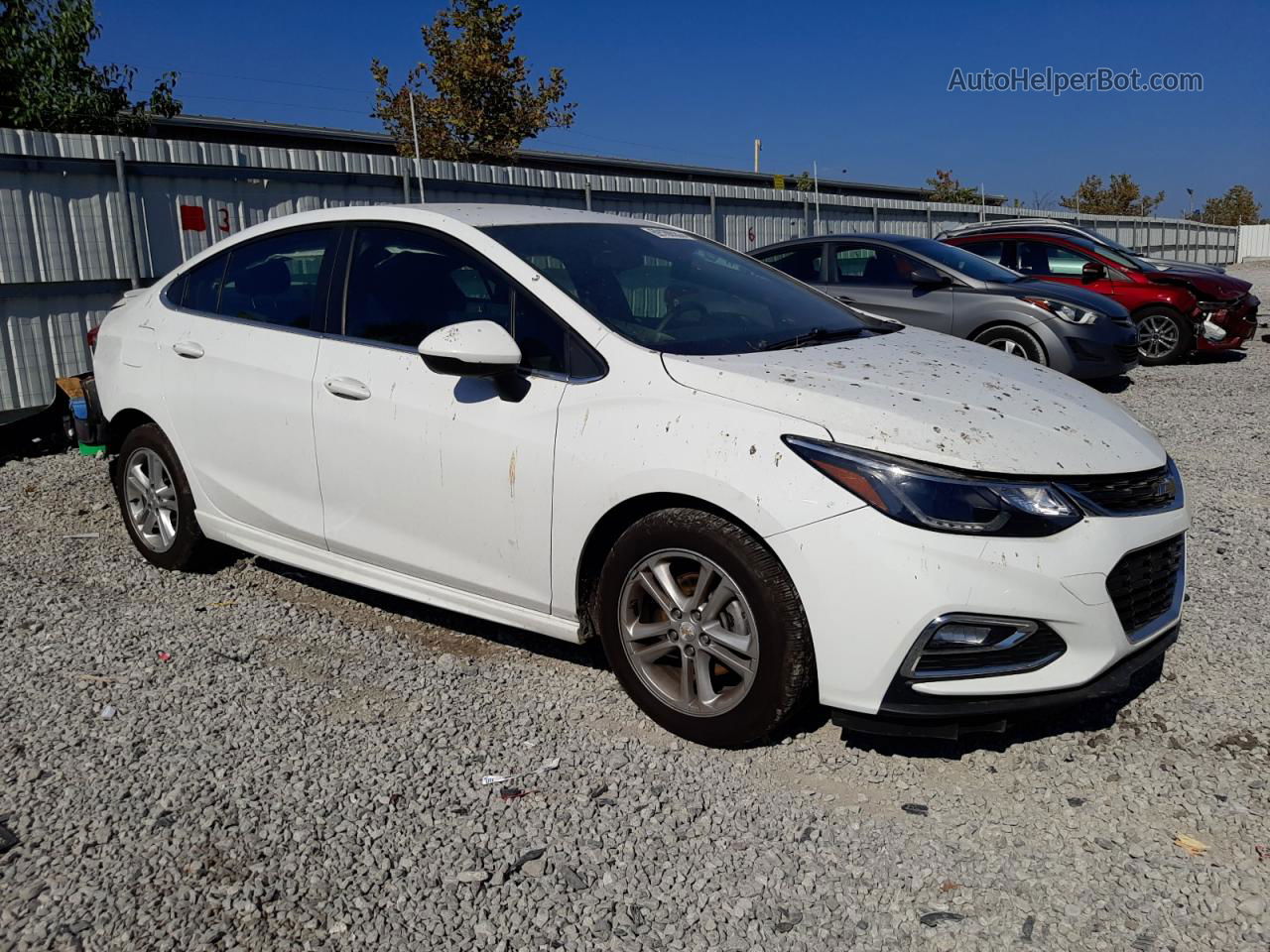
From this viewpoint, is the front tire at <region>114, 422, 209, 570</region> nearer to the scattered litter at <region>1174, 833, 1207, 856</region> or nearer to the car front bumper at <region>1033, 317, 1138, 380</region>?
the scattered litter at <region>1174, 833, 1207, 856</region>

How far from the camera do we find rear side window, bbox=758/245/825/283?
1073 cm

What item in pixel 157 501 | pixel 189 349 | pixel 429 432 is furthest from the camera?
pixel 157 501

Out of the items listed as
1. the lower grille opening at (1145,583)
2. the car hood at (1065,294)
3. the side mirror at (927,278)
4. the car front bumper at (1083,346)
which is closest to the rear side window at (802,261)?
the side mirror at (927,278)

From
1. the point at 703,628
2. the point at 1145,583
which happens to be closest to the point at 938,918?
the point at 703,628

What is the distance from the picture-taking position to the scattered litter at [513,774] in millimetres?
3225

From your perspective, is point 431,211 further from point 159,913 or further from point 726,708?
point 159,913

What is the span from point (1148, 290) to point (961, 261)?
342 centimetres

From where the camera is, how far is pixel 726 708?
3291 millimetres

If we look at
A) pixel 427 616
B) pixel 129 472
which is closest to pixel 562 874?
pixel 427 616

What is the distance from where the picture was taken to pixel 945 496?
2.92 m

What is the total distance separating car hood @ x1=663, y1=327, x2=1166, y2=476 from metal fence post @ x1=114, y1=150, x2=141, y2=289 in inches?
278

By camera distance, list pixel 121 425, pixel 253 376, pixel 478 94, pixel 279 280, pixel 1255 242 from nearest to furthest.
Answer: pixel 253 376
pixel 279 280
pixel 121 425
pixel 478 94
pixel 1255 242

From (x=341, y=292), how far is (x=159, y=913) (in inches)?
95.0

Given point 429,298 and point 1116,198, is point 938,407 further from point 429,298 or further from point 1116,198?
point 1116,198
